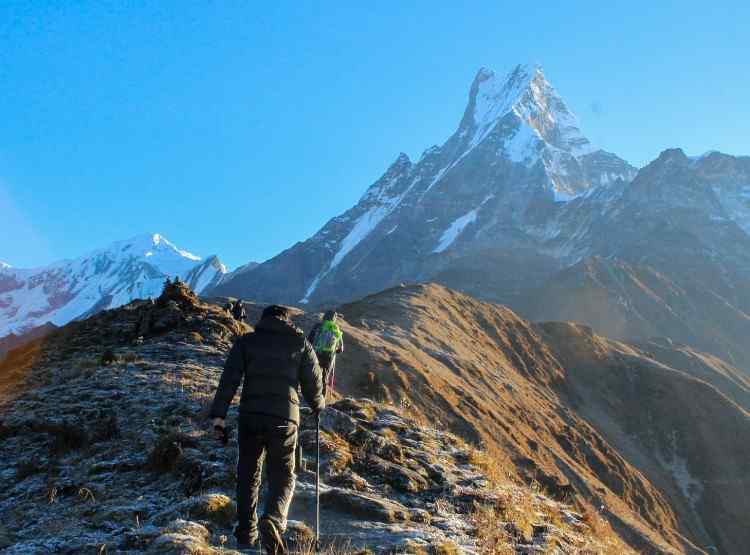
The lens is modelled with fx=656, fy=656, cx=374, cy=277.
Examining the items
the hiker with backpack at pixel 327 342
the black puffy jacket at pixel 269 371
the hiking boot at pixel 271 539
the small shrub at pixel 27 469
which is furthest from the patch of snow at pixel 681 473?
the hiking boot at pixel 271 539

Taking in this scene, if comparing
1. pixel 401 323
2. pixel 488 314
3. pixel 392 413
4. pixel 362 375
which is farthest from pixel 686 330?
pixel 392 413

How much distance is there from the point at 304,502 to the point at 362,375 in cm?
2879

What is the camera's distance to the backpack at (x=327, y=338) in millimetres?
14297

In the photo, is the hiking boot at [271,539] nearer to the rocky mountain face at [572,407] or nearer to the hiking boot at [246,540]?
the hiking boot at [246,540]

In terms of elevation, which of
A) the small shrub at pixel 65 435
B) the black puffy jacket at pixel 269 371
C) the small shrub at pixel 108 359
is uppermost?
the small shrub at pixel 108 359

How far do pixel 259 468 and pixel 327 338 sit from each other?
26.2 ft

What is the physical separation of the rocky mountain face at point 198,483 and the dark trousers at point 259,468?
381 mm

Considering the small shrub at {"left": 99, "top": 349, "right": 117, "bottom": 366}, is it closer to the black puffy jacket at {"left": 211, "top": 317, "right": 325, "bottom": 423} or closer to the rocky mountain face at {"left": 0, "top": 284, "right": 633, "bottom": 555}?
the rocky mountain face at {"left": 0, "top": 284, "right": 633, "bottom": 555}

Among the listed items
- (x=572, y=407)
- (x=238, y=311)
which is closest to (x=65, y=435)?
(x=238, y=311)

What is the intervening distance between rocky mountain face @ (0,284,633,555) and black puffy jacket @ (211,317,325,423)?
1.29 m

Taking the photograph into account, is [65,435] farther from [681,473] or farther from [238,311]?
[681,473]

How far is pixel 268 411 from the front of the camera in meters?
6.46

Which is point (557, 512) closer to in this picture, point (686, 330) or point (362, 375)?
point (362, 375)

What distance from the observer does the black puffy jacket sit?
21.5ft
